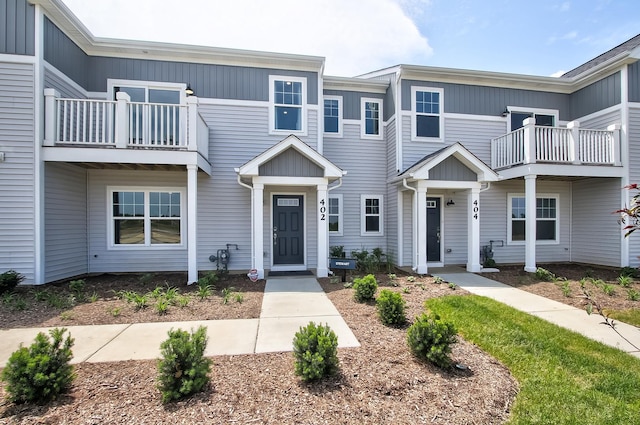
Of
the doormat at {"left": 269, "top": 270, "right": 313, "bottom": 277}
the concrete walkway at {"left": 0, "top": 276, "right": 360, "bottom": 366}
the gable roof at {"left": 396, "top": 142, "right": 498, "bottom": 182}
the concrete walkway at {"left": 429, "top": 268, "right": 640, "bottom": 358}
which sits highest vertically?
the gable roof at {"left": 396, "top": 142, "right": 498, "bottom": 182}

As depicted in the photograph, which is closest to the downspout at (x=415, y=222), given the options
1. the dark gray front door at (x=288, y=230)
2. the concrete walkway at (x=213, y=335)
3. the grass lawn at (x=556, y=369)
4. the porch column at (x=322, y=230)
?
the porch column at (x=322, y=230)

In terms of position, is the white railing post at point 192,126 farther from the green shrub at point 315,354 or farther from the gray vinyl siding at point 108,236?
the green shrub at point 315,354

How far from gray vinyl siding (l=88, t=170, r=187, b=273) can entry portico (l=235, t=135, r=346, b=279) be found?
2313 millimetres

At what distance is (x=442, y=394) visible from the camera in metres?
2.78

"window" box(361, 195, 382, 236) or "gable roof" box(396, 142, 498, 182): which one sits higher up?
"gable roof" box(396, 142, 498, 182)

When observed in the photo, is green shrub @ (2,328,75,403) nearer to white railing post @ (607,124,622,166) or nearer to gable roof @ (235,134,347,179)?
gable roof @ (235,134,347,179)

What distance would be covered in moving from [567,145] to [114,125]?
12.9 m

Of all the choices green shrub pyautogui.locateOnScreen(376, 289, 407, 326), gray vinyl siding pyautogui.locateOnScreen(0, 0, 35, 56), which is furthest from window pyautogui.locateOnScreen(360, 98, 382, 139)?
gray vinyl siding pyautogui.locateOnScreen(0, 0, 35, 56)

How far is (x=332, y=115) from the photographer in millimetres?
10219

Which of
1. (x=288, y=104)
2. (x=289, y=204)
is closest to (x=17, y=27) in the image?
(x=288, y=104)

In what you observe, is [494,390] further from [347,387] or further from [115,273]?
[115,273]

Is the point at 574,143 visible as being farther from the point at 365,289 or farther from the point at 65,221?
the point at 65,221

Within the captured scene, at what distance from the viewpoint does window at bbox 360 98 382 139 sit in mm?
10406

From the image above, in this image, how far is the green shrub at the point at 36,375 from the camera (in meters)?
2.49
